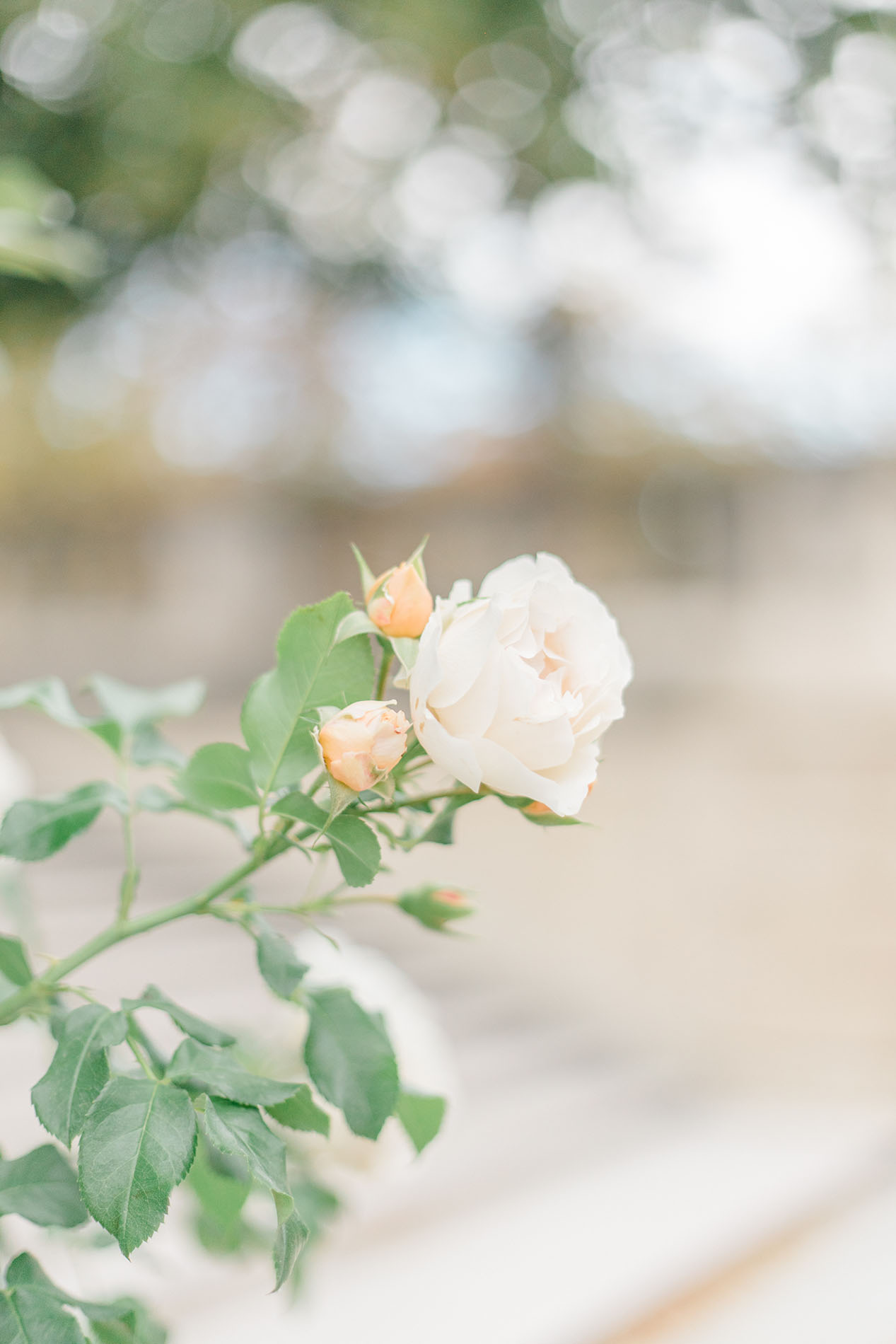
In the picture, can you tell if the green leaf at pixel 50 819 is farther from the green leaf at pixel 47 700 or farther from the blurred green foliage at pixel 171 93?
the blurred green foliage at pixel 171 93

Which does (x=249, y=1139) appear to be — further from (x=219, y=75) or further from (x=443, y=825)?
(x=219, y=75)

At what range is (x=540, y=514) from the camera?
7043mm

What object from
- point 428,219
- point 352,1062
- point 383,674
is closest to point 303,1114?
point 352,1062

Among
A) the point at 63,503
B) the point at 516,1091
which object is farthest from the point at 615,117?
the point at 516,1091

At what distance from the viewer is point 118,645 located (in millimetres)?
7020

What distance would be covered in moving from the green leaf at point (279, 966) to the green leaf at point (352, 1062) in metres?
0.01

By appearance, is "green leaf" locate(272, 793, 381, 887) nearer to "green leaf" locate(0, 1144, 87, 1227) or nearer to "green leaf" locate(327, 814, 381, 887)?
"green leaf" locate(327, 814, 381, 887)

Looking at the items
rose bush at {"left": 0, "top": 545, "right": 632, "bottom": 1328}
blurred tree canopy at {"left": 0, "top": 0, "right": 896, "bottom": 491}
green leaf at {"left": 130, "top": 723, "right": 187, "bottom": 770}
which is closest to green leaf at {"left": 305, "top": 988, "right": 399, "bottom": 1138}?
rose bush at {"left": 0, "top": 545, "right": 632, "bottom": 1328}

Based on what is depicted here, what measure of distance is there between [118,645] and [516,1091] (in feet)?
18.3

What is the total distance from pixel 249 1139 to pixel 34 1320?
76 mm

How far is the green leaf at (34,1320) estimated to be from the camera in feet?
0.79

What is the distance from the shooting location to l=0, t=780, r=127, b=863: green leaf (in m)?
0.28

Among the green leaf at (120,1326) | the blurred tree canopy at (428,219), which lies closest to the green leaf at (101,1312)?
the green leaf at (120,1326)

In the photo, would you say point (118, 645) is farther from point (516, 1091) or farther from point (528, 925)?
point (516, 1091)
